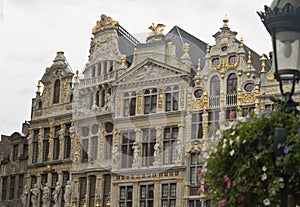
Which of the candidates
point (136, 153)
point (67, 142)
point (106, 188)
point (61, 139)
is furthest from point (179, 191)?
point (61, 139)

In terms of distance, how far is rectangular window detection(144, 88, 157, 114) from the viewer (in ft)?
113

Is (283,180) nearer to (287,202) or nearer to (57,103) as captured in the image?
(287,202)

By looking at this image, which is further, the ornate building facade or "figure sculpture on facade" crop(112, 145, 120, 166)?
"figure sculpture on facade" crop(112, 145, 120, 166)

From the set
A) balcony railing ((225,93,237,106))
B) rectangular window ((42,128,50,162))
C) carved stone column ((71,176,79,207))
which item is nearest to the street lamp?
balcony railing ((225,93,237,106))

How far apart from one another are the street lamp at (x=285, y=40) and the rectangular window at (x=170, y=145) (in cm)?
2473

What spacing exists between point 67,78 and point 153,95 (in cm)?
627

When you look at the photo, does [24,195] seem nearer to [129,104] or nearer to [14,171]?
[14,171]

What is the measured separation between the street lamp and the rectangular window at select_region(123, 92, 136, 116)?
87.4ft

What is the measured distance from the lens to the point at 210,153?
9.39 m

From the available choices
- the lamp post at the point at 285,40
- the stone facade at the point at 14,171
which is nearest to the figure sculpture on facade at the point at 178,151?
the stone facade at the point at 14,171

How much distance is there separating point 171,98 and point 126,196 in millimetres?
5035

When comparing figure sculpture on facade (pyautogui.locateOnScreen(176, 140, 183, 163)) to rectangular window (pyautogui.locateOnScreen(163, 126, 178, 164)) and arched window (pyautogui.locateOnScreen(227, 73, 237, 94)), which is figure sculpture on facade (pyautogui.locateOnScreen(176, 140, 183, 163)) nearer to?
rectangular window (pyautogui.locateOnScreen(163, 126, 178, 164))

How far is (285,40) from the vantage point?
28.1ft

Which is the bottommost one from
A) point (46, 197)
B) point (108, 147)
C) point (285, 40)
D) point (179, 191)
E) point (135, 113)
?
point (285, 40)
